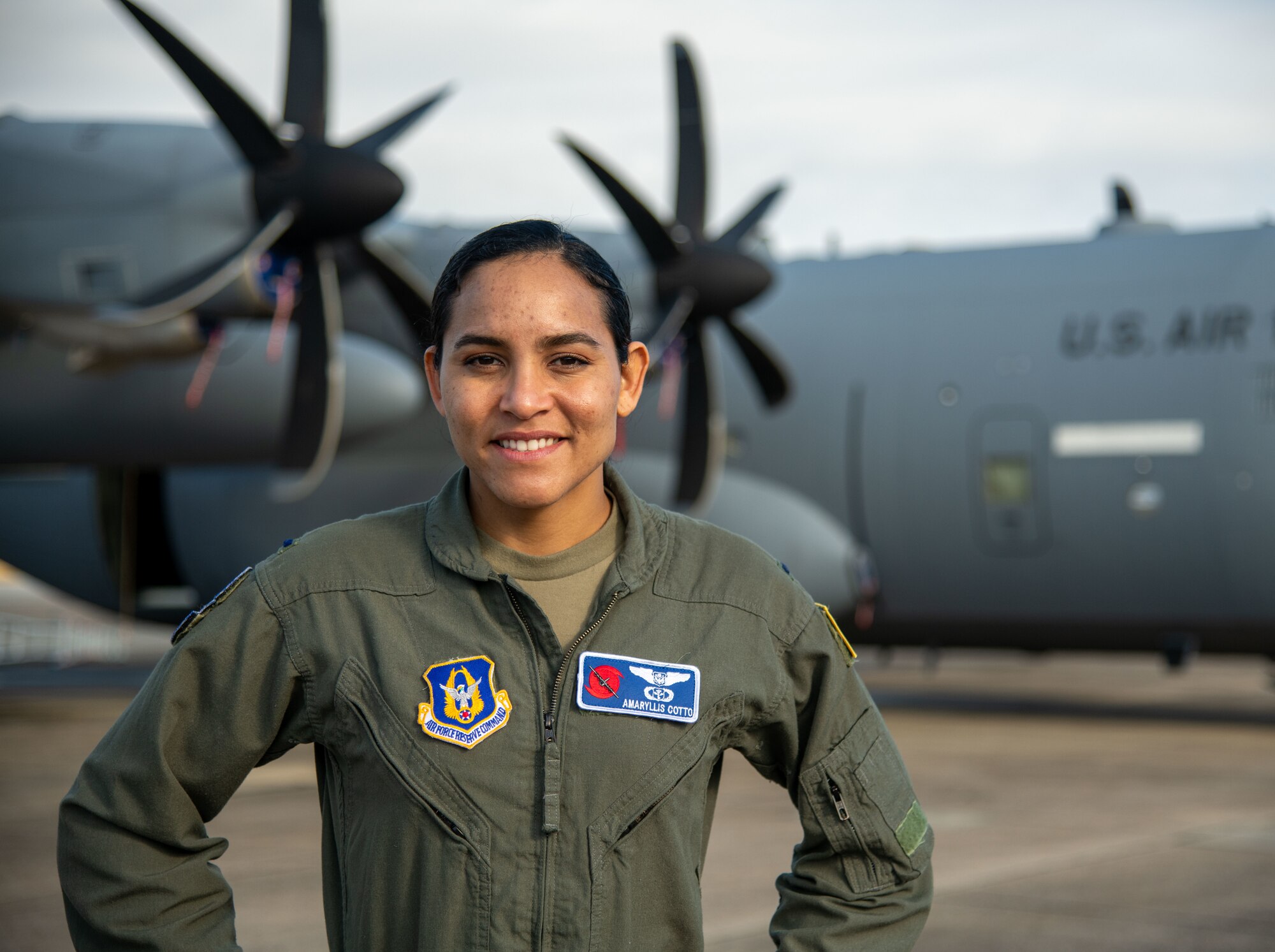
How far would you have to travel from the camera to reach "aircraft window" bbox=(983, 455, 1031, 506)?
37.4 feet

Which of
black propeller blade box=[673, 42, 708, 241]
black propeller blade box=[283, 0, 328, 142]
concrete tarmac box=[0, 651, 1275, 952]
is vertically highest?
black propeller blade box=[283, 0, 328, 142]

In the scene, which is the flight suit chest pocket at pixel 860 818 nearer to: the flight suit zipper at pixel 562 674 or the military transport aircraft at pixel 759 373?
the flight suit zipper at pixel 562 674

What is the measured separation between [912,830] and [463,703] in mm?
595

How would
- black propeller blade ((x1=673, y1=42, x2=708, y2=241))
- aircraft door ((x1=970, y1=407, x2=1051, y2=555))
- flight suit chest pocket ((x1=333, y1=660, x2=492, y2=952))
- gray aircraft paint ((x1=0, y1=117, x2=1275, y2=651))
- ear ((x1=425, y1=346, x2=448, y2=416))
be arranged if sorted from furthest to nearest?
black propeller blade ((x1=673, y1=42, x2=708, y2=241)) < aircraft door ((x1=970, y1=407, x2=1051, y2=555)) < gray aircraft paint ((x1=0, y1=117, x2=1275, y2=651)) < ear ((x1=425, y1=346, x2=448, y2=416)) < flight suit chest pocket ((x1=333, y1=660, x2=492, y2=952))

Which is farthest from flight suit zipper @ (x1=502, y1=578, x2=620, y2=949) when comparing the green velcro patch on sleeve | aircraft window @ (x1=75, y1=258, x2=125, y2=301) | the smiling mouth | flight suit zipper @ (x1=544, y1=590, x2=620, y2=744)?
aircraft window @ (x1=75, y1=258, x2=125, y2=301)

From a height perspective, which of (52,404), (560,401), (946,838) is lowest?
(946,838)

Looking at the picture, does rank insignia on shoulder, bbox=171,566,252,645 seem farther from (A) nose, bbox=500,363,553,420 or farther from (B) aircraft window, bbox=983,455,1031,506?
(B) aircraft window, bbox=983,455,1031,506

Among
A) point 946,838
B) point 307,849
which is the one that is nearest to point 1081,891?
point 946,838

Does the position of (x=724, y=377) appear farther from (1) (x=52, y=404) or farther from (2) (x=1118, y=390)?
(1) (x=52, y=404)

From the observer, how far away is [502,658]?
1622 millimetres

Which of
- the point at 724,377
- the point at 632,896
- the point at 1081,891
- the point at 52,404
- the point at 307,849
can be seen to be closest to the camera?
the point at 632,896

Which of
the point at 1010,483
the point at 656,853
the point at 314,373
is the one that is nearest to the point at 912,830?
the point at 656,853

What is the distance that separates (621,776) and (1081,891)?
15.8 ft

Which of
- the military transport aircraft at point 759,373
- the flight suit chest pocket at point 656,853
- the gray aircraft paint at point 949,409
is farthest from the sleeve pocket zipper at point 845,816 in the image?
the gray aircraft paint at point 949,409
